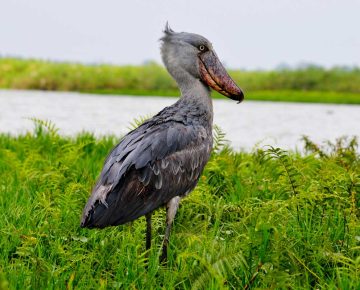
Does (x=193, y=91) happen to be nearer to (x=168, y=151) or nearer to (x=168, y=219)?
(x=168, y=151)

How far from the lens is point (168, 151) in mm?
5359

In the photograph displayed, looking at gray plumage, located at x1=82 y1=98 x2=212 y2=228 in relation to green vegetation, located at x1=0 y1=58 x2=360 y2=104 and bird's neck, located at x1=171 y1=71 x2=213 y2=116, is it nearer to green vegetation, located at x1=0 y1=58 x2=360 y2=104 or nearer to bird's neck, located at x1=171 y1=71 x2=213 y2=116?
bird's neck, located at x1=171 y1=71 x2=213 y2=116

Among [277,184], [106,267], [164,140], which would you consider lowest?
[106,267]

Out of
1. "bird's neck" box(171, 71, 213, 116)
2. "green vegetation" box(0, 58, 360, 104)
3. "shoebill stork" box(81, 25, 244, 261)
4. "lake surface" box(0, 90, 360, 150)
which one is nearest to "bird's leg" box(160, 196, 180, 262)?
"shoebill stork" box(81, 25, 244, 261)

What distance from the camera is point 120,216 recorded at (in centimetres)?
500

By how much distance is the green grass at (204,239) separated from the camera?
4758 mm

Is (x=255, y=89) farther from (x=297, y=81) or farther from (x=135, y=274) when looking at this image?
(x=135, y=274)

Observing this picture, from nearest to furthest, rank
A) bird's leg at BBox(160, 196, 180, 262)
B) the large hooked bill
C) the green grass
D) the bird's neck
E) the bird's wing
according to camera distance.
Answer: the green grass
the bird's wing
bird's leg at BBox(160, 196, 180, 262)
the bird's neck
the large hooked bill

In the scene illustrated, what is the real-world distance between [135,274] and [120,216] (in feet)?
1.48

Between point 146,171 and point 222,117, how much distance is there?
1848 centimetres

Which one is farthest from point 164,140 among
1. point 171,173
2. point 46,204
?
point 46,204

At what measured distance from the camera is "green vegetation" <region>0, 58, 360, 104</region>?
34156 mm

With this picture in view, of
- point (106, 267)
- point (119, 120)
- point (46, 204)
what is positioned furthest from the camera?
point (119, 120)

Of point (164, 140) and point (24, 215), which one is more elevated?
point (164, 140)
